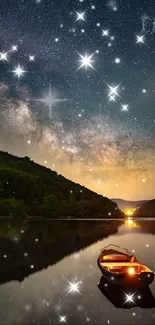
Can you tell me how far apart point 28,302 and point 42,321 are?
11.4ft

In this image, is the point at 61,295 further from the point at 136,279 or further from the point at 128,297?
the point at 136,279

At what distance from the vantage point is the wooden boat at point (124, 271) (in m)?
17.2

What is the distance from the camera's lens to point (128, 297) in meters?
17.3

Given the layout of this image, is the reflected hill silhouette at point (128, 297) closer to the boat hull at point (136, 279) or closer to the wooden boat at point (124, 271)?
the boat hull at point (136, 279)

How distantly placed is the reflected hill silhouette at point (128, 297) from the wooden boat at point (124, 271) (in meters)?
0.53

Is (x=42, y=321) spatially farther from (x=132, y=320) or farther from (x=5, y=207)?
(x=5, y=207)

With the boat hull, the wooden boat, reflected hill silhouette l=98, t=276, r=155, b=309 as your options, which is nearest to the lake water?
reflected hill silhouette l=98, t=276, r=155, b=309

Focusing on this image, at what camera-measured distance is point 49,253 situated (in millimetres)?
34188

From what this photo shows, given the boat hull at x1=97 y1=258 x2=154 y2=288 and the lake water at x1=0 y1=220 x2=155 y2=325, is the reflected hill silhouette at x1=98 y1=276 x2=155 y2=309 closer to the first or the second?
the lake water at x1=0 y1=220 x2=155 y2=325

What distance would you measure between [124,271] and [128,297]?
2283 mm

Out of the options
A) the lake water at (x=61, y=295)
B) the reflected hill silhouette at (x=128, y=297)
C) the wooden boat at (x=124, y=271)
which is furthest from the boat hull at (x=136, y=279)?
the lake water at (x=61, y=295)

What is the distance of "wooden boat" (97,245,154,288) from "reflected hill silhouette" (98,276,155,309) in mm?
534

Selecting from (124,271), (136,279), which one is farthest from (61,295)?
(136,279)

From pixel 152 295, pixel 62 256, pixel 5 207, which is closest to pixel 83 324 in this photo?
pixel 152 295
